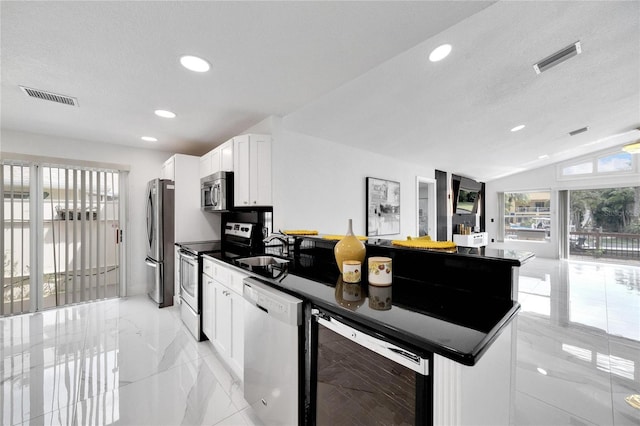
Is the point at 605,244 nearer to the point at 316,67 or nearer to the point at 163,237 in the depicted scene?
the point at 316,67

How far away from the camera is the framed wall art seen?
159 inches

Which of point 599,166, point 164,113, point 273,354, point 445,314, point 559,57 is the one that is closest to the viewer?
point 445,314

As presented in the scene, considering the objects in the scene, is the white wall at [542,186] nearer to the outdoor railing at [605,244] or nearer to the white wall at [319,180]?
the outdoor railing at [605,244]

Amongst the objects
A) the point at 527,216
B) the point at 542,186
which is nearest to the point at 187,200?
the point at 542,186

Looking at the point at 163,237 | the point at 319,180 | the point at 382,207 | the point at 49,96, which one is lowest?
the point at 163,237

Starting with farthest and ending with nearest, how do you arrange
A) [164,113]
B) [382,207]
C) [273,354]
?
[382,207] → [164,113] → [273,354]

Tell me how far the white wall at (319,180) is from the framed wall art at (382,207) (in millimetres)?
111

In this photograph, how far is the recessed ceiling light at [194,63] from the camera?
1.77m

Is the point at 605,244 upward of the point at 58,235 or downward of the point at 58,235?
downward

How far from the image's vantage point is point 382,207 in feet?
14.0

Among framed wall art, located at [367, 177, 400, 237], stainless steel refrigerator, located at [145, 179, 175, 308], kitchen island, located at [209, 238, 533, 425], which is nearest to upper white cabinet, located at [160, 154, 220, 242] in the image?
stainless steel refrigerator, located at [145, 179, 175, 308]

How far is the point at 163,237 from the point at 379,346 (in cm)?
356

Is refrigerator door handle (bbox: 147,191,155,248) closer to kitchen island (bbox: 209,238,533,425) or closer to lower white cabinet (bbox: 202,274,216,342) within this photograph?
lower white cabinet (bbox: 202,274,216,342)

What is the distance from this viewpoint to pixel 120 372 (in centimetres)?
211
